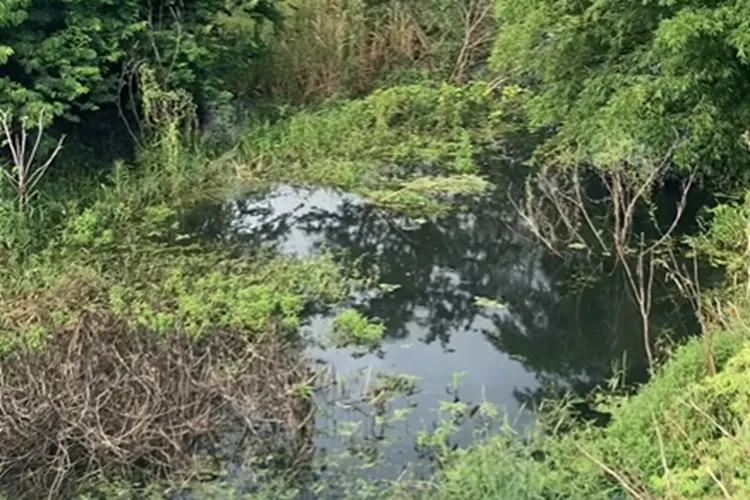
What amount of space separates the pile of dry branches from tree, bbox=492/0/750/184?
10.2ft

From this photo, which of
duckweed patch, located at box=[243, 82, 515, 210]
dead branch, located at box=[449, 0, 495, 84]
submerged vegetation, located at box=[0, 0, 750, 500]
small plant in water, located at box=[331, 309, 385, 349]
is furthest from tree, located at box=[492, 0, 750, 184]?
dead branch, located at box=[449, 0, 495, 84]

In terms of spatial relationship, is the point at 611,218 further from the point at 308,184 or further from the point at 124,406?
the point at 124,406

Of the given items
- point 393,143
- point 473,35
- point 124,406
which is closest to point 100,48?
point 393,143

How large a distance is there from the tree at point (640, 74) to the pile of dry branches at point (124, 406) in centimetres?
312

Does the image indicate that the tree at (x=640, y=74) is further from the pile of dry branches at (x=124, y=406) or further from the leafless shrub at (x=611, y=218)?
the pile of dry branches at (x=124, y=406)

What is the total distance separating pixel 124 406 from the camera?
5.34 metres

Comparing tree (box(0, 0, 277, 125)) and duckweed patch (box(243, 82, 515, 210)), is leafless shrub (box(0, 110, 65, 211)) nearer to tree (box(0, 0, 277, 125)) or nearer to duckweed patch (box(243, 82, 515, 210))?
tree (box(0, 0, 277, 125))

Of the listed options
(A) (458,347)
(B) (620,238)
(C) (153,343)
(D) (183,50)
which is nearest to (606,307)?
(B) (620,238)

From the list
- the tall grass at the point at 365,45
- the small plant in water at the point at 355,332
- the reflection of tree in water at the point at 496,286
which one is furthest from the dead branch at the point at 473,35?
the small plant in water at the point at 355,332

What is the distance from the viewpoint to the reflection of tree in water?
6.72 meters

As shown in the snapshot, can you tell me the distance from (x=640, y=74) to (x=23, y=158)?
4.72m

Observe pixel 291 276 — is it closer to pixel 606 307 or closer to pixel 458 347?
pixel 458 347

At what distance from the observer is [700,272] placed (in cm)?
734

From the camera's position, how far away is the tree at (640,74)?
7234 millimetres
